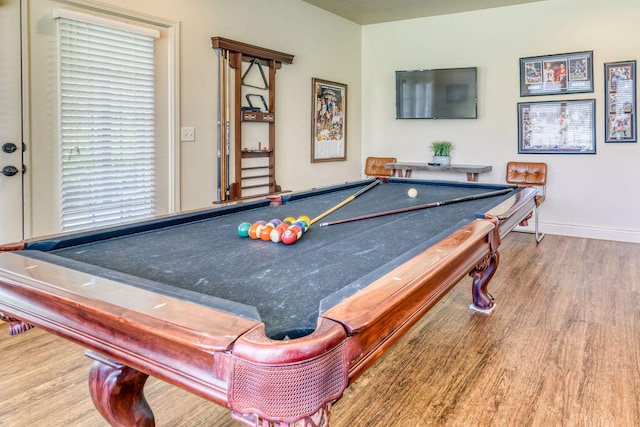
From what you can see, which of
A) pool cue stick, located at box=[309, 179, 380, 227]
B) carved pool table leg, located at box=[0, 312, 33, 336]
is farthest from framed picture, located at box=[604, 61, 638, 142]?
carved pool table leg, located at box=[0, 312, 33, 336]

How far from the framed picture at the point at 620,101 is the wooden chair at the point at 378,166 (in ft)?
7.99

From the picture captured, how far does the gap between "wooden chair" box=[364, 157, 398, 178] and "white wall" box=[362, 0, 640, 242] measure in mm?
286

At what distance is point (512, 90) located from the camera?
17.5 feet

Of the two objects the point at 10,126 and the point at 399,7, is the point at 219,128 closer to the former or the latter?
the point at 10,126

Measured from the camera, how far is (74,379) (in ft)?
6.87

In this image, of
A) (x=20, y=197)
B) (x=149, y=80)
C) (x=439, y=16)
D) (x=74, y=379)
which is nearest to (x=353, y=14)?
(x=439, y=16)

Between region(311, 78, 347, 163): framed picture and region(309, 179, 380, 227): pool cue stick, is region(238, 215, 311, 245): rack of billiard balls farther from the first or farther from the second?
region(311, 78, 347, 163): framed picture

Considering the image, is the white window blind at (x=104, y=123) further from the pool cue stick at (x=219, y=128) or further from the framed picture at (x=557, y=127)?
the framed picture at (x=557, y=127)

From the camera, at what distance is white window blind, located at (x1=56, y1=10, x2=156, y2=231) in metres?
3.13

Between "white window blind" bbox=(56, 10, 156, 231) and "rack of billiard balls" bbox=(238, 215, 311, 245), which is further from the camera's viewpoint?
"white window blind" bbox=(56, 10, 156, 231)

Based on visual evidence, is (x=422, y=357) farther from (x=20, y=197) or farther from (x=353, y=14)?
(x=353, y=14)

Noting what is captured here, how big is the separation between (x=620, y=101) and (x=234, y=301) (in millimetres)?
5175

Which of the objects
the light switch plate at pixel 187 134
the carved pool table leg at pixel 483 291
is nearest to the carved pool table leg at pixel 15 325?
the carved pool table leg at pixel 483 291

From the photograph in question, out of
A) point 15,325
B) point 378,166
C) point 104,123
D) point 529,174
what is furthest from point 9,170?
point 529,174
